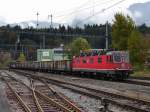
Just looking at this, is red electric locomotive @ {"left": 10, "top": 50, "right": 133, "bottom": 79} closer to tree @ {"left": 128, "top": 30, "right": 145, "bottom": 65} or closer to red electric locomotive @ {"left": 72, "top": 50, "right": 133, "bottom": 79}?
red electric locomotive @ {"left": 72, "top": 50, "right": 133, "bottom": 79}

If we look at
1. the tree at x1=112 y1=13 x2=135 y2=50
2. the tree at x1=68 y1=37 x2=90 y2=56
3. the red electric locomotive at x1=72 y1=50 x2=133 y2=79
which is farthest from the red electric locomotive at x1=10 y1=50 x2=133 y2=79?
the tree at x1=68 y1=37 x2=90 y2=56

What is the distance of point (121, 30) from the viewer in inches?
2176

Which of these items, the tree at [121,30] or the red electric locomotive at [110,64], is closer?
the red electric locomotive at [110,64]

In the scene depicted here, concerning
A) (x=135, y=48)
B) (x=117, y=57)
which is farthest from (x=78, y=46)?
(x=117, y=57)

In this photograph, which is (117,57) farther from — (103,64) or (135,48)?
(135,48)

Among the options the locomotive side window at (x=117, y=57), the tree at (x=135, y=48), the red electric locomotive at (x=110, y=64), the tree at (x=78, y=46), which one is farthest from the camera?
the tree at (x=78, y=46)

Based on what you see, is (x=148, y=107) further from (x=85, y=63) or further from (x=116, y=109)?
(x=85, y=63)

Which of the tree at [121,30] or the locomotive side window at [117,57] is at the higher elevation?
the tree at [121,30]

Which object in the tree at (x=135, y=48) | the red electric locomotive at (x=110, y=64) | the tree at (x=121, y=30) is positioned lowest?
the red electric locomotive at (x=110, y=64)

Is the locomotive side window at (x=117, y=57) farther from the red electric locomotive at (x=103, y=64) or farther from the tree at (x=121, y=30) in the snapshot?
the tree at (x=121, y=30)

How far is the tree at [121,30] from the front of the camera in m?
54.7

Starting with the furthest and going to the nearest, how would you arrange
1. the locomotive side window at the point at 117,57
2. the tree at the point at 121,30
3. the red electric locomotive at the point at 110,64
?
the tree at the point at 121,30, the locomotive side window at the point at 117,57, the red electric locomotive at the point at 110,64

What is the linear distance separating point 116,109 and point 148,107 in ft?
4.28

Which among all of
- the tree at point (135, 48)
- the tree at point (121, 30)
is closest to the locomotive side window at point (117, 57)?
the tree at point (135, 48)
